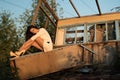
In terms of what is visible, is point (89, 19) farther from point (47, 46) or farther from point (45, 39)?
point (47, 46)

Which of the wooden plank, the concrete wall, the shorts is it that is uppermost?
the wooden plank

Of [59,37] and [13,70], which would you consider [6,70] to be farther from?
[59,37]

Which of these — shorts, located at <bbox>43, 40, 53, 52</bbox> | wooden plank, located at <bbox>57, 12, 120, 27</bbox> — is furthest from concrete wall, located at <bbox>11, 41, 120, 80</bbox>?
wooden plank, located at <bbox>57, 12, 120, 27</bbox>

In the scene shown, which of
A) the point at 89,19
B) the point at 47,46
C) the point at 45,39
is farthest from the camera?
the point at 89,19

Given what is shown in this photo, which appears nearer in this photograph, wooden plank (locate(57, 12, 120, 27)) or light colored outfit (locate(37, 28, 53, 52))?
light colored outfit (locate(37, 28, 53, 52))

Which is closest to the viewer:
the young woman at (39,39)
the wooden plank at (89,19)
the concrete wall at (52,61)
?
the concrete wall at (52,61)

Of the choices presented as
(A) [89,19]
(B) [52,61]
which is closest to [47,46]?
(B) [52,61]

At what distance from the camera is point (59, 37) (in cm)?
1812

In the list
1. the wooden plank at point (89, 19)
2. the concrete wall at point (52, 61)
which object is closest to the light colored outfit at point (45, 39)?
the concrete wall at point (52, 61)

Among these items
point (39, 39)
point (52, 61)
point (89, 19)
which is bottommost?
point (52, 61)

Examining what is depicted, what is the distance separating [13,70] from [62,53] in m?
2.75

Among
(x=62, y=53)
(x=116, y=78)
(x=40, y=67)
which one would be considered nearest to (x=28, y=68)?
(x=40, y=67)

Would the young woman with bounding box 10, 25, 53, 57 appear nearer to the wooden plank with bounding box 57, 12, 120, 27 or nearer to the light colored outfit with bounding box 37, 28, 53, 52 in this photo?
the light colored outfit with bounding box 37, 28, 53, 52

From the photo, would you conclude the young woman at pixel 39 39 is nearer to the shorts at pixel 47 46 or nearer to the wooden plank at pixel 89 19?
the shorts at pixel 47 46
